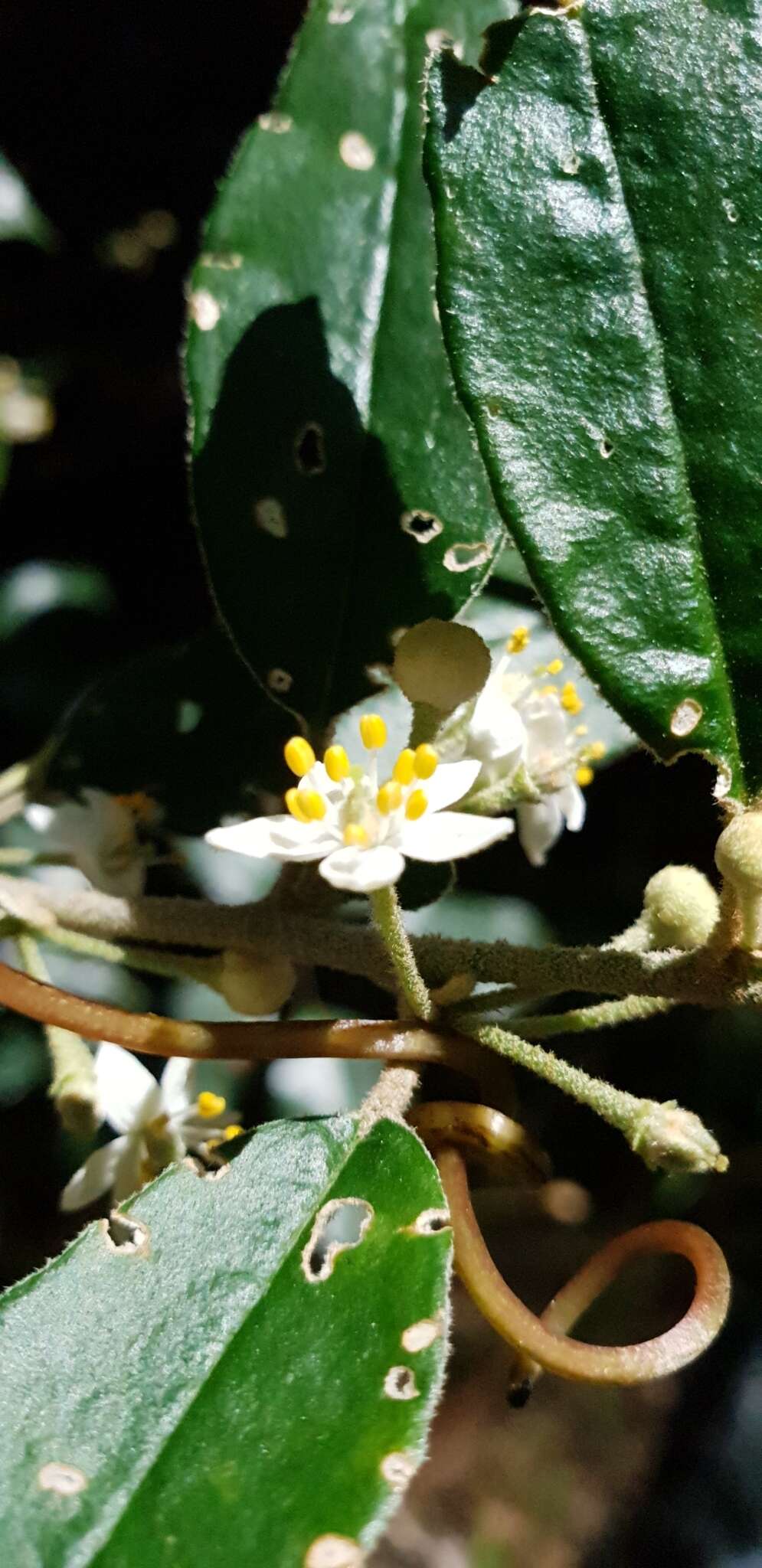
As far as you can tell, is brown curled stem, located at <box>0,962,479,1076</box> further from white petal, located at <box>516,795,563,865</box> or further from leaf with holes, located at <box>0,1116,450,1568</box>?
white petal, located at <box>516,795,563,865</box>

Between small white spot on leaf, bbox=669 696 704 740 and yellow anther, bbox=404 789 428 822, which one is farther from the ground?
small white spot on leaf, bbox=669 696 704 740

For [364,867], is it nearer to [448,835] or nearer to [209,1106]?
[448,835]

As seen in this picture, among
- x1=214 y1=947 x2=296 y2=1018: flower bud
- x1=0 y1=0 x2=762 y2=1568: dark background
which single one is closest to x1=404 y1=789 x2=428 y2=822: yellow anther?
x1=214 y1=947 x2=296 y2=1018: flower bud

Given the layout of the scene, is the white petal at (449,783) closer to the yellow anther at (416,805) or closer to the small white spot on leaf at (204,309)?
the yellow anther at (416,805)

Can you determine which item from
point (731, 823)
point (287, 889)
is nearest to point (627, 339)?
point (731, 823)

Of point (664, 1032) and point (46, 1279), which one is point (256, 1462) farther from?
point (664, 1032)

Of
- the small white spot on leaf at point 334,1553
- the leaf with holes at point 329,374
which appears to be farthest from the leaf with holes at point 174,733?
the small white spot on leaf at point 334,1553

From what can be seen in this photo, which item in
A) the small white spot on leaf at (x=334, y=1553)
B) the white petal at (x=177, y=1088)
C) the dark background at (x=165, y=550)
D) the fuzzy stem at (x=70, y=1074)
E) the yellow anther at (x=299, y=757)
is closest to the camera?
the small white spot on leaf at (x=334, y=1553)
